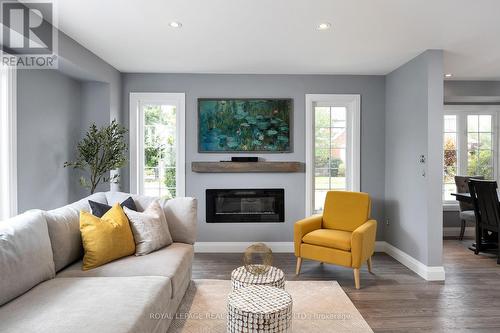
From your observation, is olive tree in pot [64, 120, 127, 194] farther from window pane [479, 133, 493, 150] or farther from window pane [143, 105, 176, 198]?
window pane [479, 133, 493, 150]

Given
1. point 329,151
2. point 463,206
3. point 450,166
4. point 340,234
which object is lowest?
point 340,234

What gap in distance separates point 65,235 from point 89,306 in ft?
2.78

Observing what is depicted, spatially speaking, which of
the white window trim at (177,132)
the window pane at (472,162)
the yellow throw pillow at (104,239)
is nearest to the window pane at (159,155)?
the white window trim at (177,132)

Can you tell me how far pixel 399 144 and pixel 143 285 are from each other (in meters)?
3.59

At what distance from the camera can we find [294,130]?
→ 4730 mm

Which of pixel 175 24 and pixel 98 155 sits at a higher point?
pixel 175 24

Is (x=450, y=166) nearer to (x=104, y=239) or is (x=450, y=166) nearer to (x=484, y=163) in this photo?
(x=484, y=163)

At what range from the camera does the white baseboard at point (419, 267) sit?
361 centimetres

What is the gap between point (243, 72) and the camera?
462cm

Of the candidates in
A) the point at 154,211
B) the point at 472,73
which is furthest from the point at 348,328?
the point at 472,73

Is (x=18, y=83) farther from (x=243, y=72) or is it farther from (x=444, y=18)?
(x=444, y=18)

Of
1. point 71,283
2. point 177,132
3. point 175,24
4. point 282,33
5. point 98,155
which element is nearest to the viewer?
point 71,283

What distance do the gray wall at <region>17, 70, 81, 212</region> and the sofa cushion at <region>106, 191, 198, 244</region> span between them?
0.76 meters

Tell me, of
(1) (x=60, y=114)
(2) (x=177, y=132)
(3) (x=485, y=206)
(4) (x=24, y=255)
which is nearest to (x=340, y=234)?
(3) (x=485, y=206)
